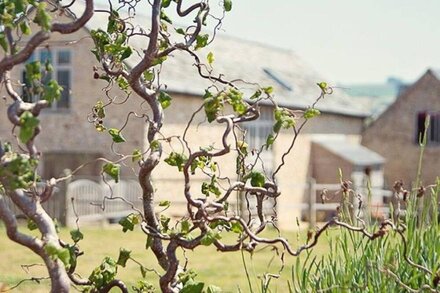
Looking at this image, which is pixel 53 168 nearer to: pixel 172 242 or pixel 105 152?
pixel 105 152

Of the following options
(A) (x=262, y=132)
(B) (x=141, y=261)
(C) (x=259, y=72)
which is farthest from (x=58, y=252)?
(C) (x=259, y=72)

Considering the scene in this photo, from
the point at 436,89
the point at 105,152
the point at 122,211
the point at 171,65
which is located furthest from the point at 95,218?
the point at 436,89

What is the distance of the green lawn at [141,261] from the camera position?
10738 millimetres

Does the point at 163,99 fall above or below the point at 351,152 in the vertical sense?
above

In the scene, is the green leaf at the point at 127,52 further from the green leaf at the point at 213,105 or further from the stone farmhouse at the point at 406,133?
the stone farmhouse at the point at 406,133

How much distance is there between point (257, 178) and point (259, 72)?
27.1 metres

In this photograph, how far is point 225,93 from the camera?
13.8 ft

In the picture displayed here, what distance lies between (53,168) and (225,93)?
74.2ft

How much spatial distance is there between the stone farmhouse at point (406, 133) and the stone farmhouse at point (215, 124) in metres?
0.10

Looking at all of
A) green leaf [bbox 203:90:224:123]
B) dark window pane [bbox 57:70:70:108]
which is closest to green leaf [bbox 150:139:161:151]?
green leaf [bbox 203:90:224:123]

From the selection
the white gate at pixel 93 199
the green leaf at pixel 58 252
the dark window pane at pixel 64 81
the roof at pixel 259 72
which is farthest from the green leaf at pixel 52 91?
the dark window pane at pixel 64 81

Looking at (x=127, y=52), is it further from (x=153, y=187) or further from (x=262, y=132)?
(x=262, y=132)

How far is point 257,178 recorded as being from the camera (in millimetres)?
4383

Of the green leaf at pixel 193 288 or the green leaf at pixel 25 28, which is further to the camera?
the green leaf at pixel 193 288
